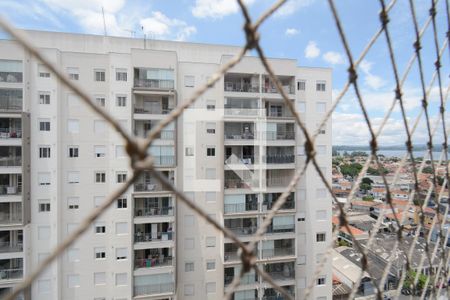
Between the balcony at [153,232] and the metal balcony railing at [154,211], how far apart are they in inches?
10.8

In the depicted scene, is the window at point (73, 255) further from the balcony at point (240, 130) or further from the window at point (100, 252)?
the balcony at point (240, 130)

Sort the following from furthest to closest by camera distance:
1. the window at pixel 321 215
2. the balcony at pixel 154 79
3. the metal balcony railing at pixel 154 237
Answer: the window at pixel 321 215, the balcony at pixel 154 79, the metal balcony railing at pixel 154 237

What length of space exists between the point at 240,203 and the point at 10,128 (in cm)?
537

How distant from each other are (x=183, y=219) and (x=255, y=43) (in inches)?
233

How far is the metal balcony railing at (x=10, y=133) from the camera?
5.42m

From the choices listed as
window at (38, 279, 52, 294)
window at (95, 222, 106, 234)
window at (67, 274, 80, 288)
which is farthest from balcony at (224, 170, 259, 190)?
window at (38, 279, 52, 294)

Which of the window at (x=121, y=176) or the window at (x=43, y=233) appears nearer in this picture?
the window at (x=43, y=233)

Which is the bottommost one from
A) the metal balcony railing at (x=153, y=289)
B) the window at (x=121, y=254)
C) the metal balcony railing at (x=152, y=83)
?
the metal balcony railing at (x=153, y=289)

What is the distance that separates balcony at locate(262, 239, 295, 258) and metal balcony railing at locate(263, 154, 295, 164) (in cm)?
193

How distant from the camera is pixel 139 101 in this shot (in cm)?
618

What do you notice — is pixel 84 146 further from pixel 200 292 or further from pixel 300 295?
pixel 300 295

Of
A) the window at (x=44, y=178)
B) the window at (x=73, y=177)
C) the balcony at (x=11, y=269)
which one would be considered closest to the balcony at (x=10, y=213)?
the window at (x=44, y=178)

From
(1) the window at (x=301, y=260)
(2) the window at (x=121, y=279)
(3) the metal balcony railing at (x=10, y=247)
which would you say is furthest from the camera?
(1) the window at (x=301, y=260)

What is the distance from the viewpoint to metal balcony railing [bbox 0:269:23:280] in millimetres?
5211
